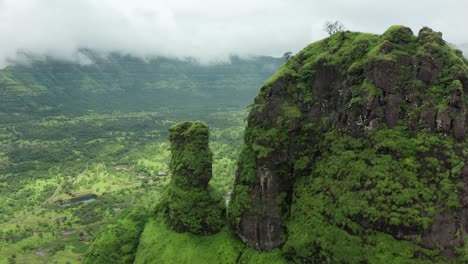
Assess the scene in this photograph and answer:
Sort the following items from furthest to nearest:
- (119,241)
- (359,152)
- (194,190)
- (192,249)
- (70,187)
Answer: (70,187), (119,241), (194,190), (192,249), (359,152)

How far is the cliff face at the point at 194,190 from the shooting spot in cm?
4778

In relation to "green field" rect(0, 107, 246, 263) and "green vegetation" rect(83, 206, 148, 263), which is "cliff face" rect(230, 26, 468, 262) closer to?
"green vegetation" rect(83, 206, 148, 263)

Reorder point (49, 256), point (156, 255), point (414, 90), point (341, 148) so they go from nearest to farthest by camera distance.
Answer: point (414, 90) → point (341, 148) → point (156, 255) → point (49, 256)

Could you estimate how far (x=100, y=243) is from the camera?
172 feet

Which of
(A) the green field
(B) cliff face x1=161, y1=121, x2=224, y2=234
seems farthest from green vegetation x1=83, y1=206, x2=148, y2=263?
(A) the green field

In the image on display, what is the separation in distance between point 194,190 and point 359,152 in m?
23.2

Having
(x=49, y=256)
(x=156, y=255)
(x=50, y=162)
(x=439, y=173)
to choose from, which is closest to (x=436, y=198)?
(x=439, y=173)

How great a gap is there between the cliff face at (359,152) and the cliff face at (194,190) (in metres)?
5.12

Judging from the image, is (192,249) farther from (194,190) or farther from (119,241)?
(119,241)

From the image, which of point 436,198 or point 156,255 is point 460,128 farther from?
point 156,255

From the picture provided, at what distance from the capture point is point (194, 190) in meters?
48.7

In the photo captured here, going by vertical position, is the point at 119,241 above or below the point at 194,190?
below

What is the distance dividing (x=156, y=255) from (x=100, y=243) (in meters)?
11.4

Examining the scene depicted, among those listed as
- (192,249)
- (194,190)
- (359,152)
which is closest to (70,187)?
(194,190)
